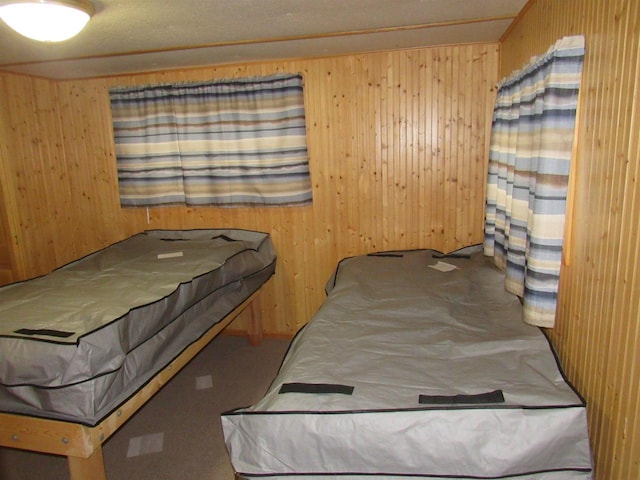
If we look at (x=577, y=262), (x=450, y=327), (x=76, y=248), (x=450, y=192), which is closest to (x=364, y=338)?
(x=450, y=327)

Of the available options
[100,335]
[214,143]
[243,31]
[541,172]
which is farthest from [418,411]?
[214,143]

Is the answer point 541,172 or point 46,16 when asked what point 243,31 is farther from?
point 541,172

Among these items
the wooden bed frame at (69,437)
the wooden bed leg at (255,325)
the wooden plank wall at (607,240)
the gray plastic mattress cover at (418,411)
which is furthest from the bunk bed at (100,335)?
the wooden plank wall at (607,240)

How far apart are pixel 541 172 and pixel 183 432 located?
2.28 m

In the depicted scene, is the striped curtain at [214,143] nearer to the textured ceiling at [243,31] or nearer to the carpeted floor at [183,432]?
the textured ceiling at [243,31]

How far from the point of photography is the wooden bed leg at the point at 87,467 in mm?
1760

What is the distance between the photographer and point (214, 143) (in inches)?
142

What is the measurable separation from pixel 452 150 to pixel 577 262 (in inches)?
69.0

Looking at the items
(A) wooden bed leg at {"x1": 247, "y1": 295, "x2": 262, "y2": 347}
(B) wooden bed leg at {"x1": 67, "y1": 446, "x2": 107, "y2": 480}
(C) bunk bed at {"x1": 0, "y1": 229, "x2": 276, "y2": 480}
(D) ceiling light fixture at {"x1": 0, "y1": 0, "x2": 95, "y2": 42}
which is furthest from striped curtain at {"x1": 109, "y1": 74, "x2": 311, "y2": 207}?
(B) wooden bed leg at {"x1": 67, "y1": 446, "x2": 107, "y2": 480}

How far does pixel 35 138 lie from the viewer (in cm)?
376

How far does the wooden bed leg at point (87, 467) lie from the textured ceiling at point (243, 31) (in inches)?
75.1

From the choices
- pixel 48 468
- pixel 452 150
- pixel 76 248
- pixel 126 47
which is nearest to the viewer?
pixel 48 468

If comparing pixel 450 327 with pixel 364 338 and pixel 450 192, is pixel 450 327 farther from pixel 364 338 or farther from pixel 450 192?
pixel 450 192

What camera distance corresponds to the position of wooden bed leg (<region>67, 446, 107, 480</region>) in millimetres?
1760
